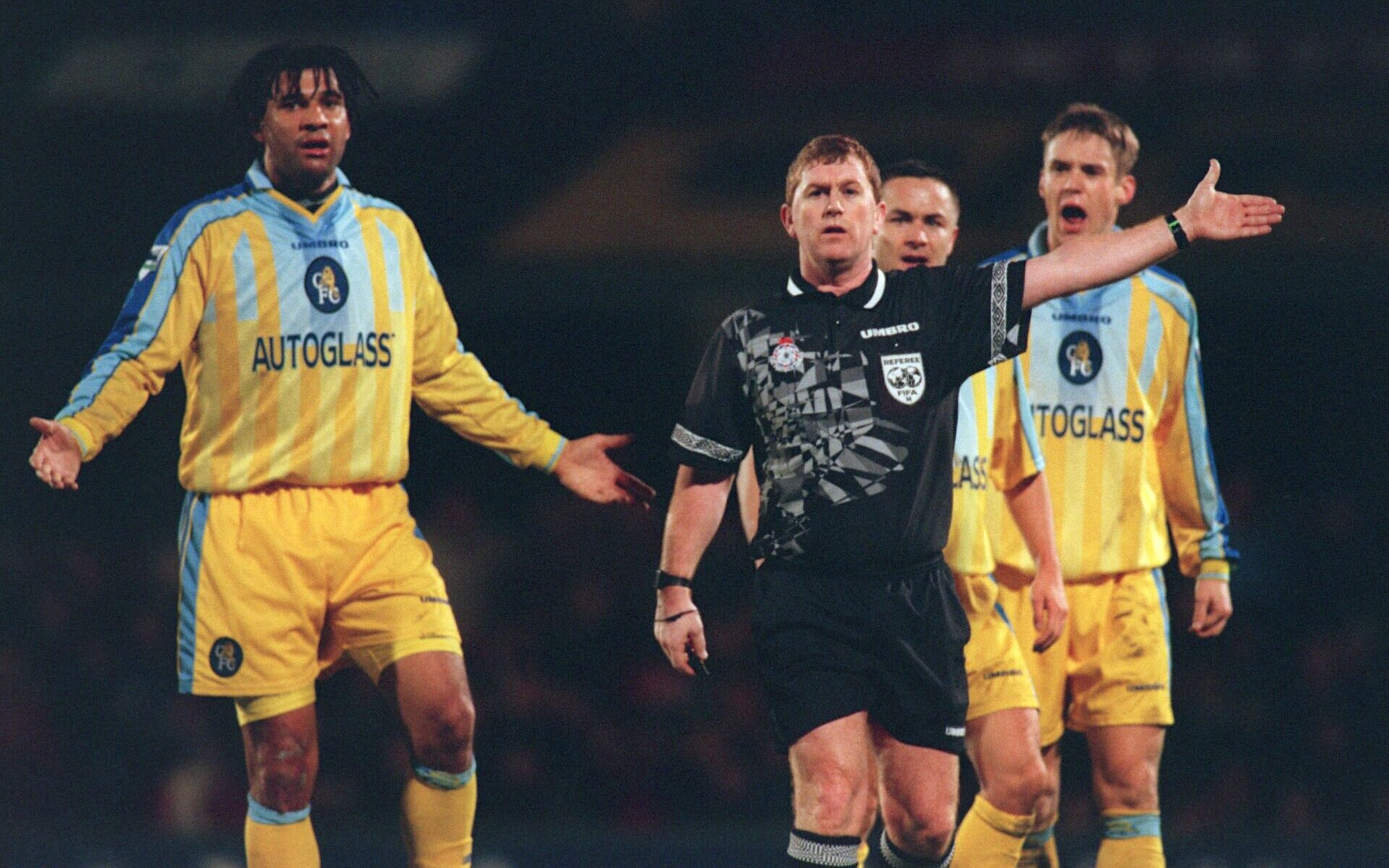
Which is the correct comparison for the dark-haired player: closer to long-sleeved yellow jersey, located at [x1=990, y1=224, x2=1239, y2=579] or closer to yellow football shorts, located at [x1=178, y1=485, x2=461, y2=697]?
yellow football shorts, located at [x1=178, y1=485, x2=461, y2=697]

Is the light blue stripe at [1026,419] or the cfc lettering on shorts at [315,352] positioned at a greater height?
the cfc lettering on shorts at [315,352]

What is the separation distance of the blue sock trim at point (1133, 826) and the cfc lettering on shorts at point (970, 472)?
1038 millimetres

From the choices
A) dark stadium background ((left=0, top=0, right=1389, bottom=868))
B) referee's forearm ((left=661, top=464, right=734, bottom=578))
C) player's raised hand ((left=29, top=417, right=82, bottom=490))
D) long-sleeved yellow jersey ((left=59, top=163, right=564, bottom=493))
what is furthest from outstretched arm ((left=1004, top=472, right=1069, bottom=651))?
dark stadium background ((left=0, top=0, right=1389, bottom=868))

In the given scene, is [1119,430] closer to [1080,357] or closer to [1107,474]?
[1107,474]

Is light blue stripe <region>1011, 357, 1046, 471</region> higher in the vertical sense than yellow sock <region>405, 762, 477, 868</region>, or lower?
higher

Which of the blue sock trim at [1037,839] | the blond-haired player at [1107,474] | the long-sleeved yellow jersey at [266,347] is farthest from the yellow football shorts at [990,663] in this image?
the long-sleeved yellow jersey at [266,347]

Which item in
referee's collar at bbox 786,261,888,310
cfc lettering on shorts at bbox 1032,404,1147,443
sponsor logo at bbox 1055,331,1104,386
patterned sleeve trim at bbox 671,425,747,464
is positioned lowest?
patterned sleeve trim at bbox 671,425,747,464

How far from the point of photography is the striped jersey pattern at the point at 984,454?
588 cm

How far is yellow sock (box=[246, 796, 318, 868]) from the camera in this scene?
5223 mm

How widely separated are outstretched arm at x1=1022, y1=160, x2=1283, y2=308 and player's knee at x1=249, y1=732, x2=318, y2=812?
2.14 metres

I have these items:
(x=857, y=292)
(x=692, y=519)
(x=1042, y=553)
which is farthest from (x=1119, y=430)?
(x=692, y=519)

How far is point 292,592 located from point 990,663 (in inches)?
75.8

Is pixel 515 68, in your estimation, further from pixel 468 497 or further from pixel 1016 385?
pixel 1016 385

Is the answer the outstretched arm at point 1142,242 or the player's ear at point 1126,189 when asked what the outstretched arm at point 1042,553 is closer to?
the outstretched arm at point 1142,242
